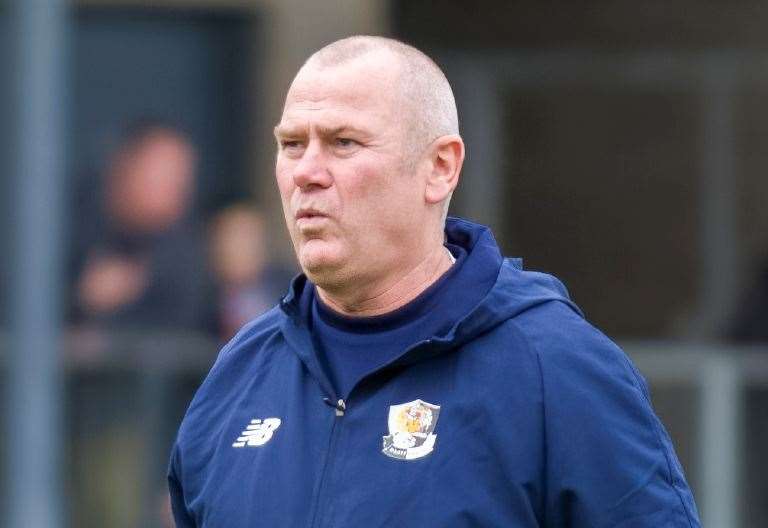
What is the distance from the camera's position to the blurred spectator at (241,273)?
7262 mm

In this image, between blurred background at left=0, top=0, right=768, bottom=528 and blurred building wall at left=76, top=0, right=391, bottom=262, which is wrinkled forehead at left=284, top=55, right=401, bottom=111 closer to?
blurred background at left=0, top=0, right=768, bottom=528

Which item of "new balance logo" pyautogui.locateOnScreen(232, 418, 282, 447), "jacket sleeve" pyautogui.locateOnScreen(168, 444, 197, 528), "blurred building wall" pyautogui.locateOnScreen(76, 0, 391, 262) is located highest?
"new balance logo" pyautogui.locateOnScreen(232, 418, 282, 447)

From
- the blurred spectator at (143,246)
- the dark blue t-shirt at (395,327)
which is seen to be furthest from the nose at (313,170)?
the blurred spectator at (143,246)

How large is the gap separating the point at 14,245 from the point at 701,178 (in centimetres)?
391

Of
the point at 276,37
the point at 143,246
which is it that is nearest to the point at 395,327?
the point at 143,246

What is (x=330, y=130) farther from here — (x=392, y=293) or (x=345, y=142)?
(x=392, y=293)

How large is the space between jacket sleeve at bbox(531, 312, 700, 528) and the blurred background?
13.4 ft

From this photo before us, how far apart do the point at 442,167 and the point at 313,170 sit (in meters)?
0.23

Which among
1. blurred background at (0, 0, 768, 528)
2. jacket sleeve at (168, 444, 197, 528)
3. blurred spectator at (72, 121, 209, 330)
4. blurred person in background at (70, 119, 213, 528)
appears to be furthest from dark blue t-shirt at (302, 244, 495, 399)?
blurred spectator at (72, 121, 209, 330)

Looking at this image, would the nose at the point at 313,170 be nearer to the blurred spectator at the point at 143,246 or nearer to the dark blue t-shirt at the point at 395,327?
the dark blue t-shirt at the point at 395,327

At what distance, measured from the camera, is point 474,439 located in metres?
2.75

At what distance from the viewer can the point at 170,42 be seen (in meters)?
9.09

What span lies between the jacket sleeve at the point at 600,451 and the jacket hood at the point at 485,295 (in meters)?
0.09

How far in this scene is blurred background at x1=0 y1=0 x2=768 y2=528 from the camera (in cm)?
726
